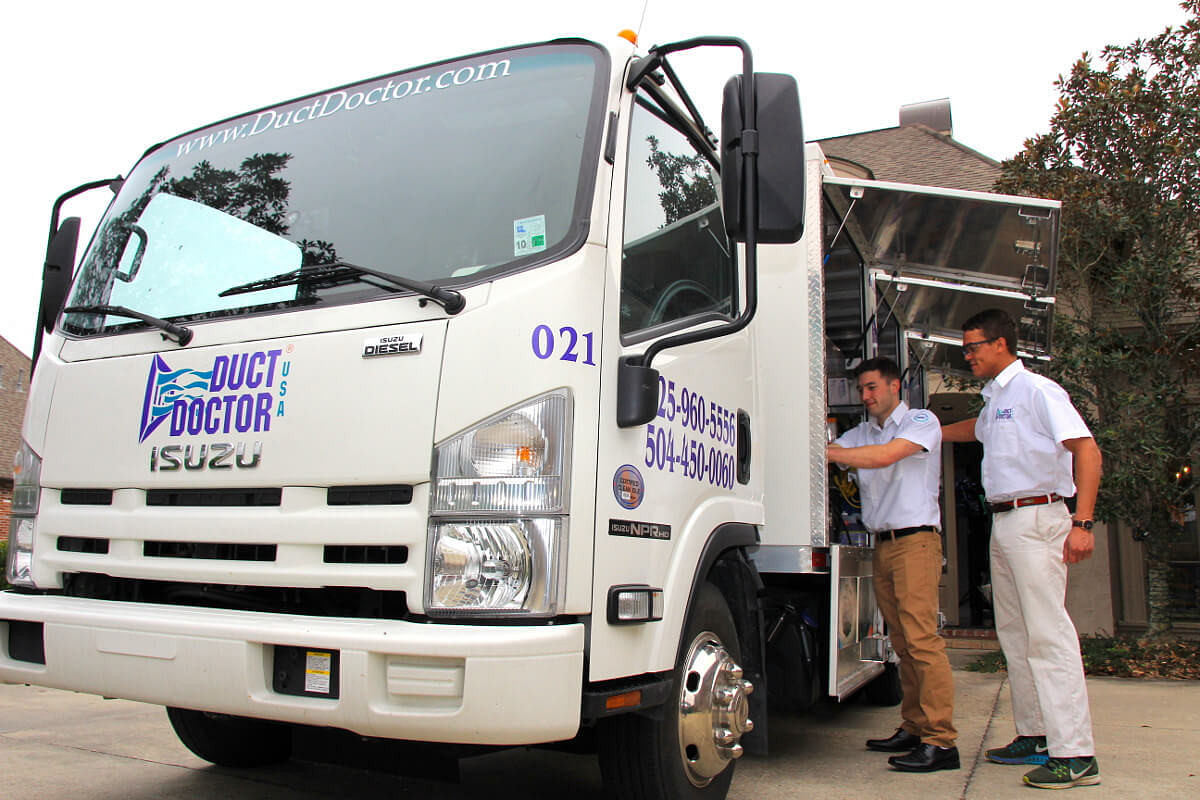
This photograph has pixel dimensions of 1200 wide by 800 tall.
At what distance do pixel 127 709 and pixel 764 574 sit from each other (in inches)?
154

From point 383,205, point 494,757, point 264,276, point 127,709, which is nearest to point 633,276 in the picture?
point 383,205

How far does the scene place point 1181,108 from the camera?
8.09 meters

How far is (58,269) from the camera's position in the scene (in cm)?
363

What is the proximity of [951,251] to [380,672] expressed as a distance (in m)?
4.16

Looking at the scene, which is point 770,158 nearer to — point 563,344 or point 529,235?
point 529,235

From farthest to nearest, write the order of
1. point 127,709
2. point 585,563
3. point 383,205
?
point 127,709
point 383,205
point 585,563

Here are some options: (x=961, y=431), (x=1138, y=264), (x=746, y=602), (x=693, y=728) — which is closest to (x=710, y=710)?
(x=693, y=728)

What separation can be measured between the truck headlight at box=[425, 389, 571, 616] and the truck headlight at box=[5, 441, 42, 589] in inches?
59.7

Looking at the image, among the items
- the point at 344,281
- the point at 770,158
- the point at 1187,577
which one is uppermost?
the point at 770,158

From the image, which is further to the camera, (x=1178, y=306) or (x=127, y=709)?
(x=1178, y=306)

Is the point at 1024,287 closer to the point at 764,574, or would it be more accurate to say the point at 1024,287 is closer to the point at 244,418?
the point at 764,574

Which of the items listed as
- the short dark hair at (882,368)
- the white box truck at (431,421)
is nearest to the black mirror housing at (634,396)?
the white box truck at (431,421)

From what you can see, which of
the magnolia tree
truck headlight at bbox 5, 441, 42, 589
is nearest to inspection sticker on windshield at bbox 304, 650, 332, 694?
truck headlight at bbox 5, 441, 42, 589

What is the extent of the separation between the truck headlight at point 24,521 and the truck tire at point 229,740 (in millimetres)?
1010
